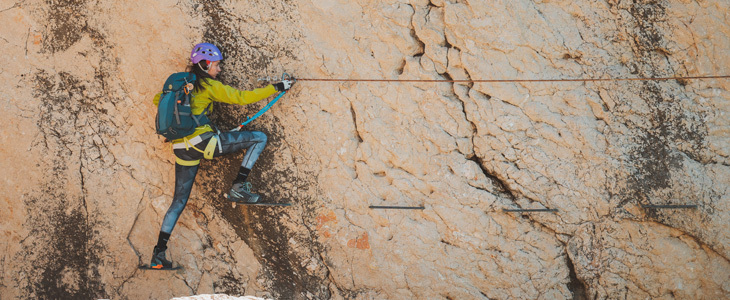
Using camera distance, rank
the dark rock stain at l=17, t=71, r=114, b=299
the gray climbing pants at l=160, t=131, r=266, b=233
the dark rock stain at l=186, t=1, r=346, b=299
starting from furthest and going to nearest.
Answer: the dark rock stain at l=17, t=71, r=114, b=299, the dark rock stain at l=186, t=1, r=346, b=299, the gray climbing pants at l=160, t=131, r=266, b=233

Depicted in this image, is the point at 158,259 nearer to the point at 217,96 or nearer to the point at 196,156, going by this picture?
the point at 196,156

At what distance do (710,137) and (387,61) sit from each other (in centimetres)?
256

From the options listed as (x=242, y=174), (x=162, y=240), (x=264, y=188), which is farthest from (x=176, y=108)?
(x=162, y=240)

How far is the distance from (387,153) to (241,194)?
1.25m

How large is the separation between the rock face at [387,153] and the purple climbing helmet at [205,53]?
0.25m

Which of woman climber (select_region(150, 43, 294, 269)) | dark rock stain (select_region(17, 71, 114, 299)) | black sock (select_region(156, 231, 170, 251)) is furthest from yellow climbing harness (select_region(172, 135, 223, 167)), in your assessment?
dark rock stain (select_region(17, 71, 114, 299))

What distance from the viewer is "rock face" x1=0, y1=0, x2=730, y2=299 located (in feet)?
14.2

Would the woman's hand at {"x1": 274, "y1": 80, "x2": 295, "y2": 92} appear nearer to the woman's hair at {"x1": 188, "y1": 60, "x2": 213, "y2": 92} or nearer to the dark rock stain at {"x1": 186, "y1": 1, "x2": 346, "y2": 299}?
the dark rock stain at {"x1": 186, "y1": 1, "x2": 346, "y2": 299}

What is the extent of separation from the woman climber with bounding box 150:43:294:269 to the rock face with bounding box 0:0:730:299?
23 centimetres

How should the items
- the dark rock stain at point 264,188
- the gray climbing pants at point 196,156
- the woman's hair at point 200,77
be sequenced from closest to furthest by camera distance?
the woman's hair at point 200,77, the gray climbing pants at point 196,156, the dark rock stain at point 264,188

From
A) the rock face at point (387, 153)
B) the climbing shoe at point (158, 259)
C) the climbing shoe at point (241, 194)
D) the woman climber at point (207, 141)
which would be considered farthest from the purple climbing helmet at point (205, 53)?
the climbing shoe at point (158, 259)

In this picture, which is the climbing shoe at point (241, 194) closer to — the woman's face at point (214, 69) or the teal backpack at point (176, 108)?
the teal backpack at point (176, 108)

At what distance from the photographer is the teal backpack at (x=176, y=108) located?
4309mm

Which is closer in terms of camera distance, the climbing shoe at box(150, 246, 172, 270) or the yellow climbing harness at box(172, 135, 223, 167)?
the yellow climbing harness at box(172, 135, 223, 167)
